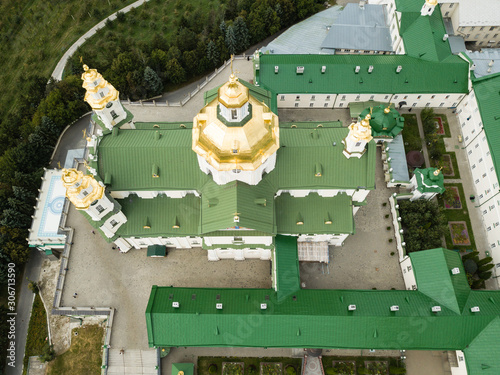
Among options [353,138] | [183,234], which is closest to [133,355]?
[183,234]

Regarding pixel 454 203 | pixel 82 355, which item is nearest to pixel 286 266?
pixel 454 203

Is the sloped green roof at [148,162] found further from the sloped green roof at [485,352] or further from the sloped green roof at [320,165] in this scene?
the sloped green roof at [485,352]

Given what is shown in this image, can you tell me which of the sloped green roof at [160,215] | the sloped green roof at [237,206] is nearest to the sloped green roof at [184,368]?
the sloped green roof at [160,215]

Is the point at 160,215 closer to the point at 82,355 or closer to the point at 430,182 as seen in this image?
the point at 82,355

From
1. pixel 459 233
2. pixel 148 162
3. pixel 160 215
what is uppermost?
pixel 148 162

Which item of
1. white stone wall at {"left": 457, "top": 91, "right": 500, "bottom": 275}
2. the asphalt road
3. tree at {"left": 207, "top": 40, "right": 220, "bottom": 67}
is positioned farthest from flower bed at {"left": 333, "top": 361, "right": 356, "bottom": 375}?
tree at {"left": 207, "top": 40, "right": 220, "bottom": 67}

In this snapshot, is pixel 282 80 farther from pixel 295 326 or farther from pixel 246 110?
pixel 295 326

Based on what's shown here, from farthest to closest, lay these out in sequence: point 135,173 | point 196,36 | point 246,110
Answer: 1. point 196,36
2. point 135,173
3. point 246,110
